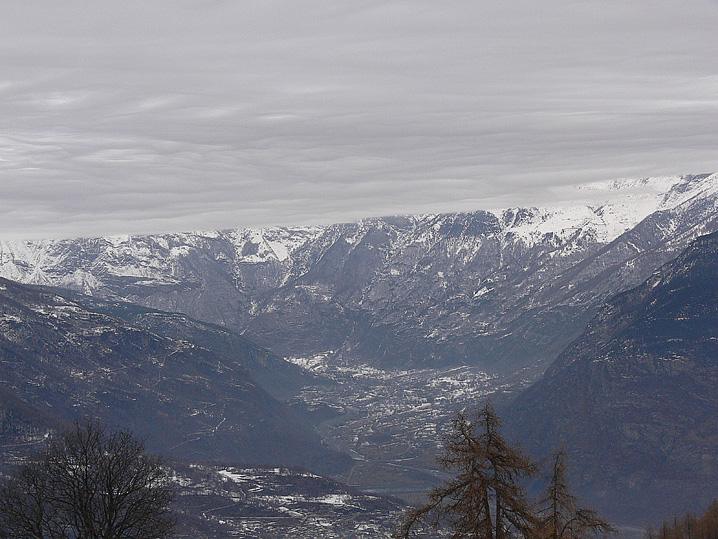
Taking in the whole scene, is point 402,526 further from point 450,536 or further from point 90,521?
point 90,521

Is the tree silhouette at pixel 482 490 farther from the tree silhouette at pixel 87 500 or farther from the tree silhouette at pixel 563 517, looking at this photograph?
the tree silhouette at pixel 87 500

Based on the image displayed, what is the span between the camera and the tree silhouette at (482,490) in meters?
40.6

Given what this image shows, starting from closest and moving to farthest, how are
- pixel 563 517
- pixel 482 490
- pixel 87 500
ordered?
pixel 482 490 < pixel 563 517 < pixel 87 500

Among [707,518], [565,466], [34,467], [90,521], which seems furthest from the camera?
[707,518]

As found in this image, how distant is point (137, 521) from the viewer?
170 ft

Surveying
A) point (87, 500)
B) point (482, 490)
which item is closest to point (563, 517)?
point (482, 490)

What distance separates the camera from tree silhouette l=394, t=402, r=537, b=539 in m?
40.6

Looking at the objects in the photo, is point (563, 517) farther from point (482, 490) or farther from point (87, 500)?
point (87, 500)

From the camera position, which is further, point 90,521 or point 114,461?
point 114,461

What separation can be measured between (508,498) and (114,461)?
83.2 feet

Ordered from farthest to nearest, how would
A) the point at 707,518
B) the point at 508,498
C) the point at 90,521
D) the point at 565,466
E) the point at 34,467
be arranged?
the point at 707,518
the point at 34,467
the point at 90,521
the point at 565,466
the point at 508,498

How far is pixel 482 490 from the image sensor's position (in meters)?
40.7

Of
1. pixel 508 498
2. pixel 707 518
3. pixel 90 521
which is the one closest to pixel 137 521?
pixel 90 521

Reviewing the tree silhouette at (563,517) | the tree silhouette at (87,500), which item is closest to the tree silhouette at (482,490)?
the tree silhouette at (563,517)
